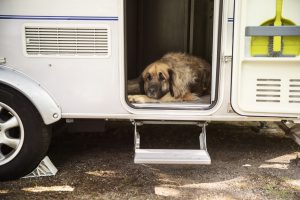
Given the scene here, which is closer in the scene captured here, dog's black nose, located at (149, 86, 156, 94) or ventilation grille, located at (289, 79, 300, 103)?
ventilation grille, located at (289, 79, 300, 103)

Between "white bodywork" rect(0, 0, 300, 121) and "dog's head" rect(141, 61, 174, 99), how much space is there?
34.9 inches

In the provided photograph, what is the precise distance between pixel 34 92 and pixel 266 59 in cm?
215

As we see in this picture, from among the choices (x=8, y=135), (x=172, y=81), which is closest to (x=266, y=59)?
(x=172, y=81)

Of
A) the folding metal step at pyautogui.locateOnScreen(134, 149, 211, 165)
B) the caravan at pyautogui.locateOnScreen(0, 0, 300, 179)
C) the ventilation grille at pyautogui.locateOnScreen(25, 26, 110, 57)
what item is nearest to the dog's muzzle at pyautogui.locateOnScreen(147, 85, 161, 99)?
the caravan at pyautogui.locateOnScreen(0, 0, 300, 179)

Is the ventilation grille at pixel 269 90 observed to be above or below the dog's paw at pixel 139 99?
above

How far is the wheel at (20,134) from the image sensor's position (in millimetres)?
3586

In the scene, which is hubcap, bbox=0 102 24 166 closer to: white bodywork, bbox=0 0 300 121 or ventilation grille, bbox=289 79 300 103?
white bodywork, bbox=0 0 300 121

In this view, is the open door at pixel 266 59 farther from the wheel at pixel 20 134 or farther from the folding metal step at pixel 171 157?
the wheel at pixel 20 134

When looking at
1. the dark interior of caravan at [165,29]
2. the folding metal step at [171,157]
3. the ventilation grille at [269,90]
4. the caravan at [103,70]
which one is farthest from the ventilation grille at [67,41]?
the dark interior of caravan at [165,29]

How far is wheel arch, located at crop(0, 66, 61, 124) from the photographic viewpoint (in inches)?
139

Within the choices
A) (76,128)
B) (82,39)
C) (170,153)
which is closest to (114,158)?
(76,128)

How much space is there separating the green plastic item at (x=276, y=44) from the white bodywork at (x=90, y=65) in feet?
0.36

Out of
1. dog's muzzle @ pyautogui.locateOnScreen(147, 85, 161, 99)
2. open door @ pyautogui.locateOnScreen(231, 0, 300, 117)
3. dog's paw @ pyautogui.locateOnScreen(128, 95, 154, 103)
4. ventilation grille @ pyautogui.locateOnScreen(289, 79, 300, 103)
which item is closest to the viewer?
open door @ pyautogui.locateOnScreen(231, 0, 300, 117)

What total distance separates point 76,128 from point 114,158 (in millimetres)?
611
